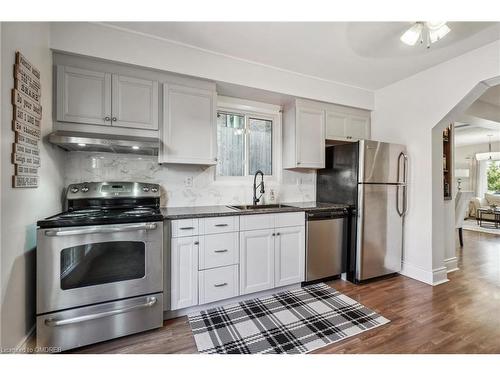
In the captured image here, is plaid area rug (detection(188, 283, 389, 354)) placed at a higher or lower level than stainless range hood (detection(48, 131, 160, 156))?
lower

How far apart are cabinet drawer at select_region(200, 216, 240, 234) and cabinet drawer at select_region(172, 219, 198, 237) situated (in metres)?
0.06

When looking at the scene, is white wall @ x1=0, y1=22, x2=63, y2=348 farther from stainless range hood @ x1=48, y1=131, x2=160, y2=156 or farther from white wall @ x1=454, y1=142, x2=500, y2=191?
white wall @ x1=454, y1=142, x2=500, y2=191

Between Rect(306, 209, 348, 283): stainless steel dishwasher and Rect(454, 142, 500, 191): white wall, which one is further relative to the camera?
Rect(454, 142, 500, 191): white wall

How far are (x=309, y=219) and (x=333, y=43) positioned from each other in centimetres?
177

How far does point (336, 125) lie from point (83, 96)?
9.26 ft

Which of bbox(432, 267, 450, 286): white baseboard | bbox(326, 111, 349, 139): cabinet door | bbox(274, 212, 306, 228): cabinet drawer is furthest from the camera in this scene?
bbox(326, 111, 349, 139): cabinet door

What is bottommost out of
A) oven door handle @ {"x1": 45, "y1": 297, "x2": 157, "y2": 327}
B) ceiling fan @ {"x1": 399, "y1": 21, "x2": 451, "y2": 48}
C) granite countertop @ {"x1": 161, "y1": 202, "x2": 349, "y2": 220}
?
oven door handle @ {"x1": 45, "y1": 297, "x2": 157, "y2": 327}

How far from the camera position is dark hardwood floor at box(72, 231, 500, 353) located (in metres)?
1.59

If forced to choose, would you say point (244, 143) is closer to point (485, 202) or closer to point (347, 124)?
point (347, 124)

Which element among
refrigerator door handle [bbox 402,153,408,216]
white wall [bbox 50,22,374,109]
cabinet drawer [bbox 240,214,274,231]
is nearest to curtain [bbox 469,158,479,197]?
refrigerator door handle [bbox 402,153,408,216]

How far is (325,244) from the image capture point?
258 cm

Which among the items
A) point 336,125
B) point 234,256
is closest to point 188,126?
point 234,256
